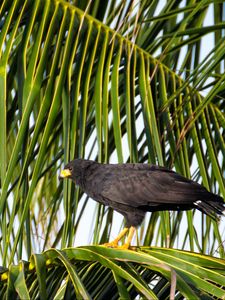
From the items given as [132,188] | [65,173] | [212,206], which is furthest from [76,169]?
[212,206]

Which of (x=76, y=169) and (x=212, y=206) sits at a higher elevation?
(x=76, y=169)

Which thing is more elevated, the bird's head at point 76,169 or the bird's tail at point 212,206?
the bird's head at point 76,169

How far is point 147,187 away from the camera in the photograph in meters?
4.76

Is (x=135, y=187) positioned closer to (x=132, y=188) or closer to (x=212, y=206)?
(x=132, y=188)

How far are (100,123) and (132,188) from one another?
2.84 feet

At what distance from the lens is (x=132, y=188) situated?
4.82 meters

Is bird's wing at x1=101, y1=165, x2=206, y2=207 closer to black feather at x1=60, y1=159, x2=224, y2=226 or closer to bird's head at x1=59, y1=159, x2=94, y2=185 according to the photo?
black feather at x1=60, y1=159, x2=224, y2=226

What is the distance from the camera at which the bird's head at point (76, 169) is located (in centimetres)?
486

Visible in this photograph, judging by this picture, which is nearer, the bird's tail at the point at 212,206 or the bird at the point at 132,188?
the bird's tail at the point at 212,206

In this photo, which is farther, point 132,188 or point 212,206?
point 132,188

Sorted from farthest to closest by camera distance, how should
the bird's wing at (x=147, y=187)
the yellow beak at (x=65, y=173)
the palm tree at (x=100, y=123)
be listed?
the yellow beak at (x=65, y=173), the bird's wing at (x=147, y=187), the palm tree at (x=100, y=123)

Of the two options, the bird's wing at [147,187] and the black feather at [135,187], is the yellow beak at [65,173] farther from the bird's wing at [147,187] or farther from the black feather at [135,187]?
the bird's wing at [147,187]

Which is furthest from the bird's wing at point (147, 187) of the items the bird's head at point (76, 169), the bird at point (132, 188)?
the bird's head at point (76, 169)

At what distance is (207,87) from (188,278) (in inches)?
92.4
